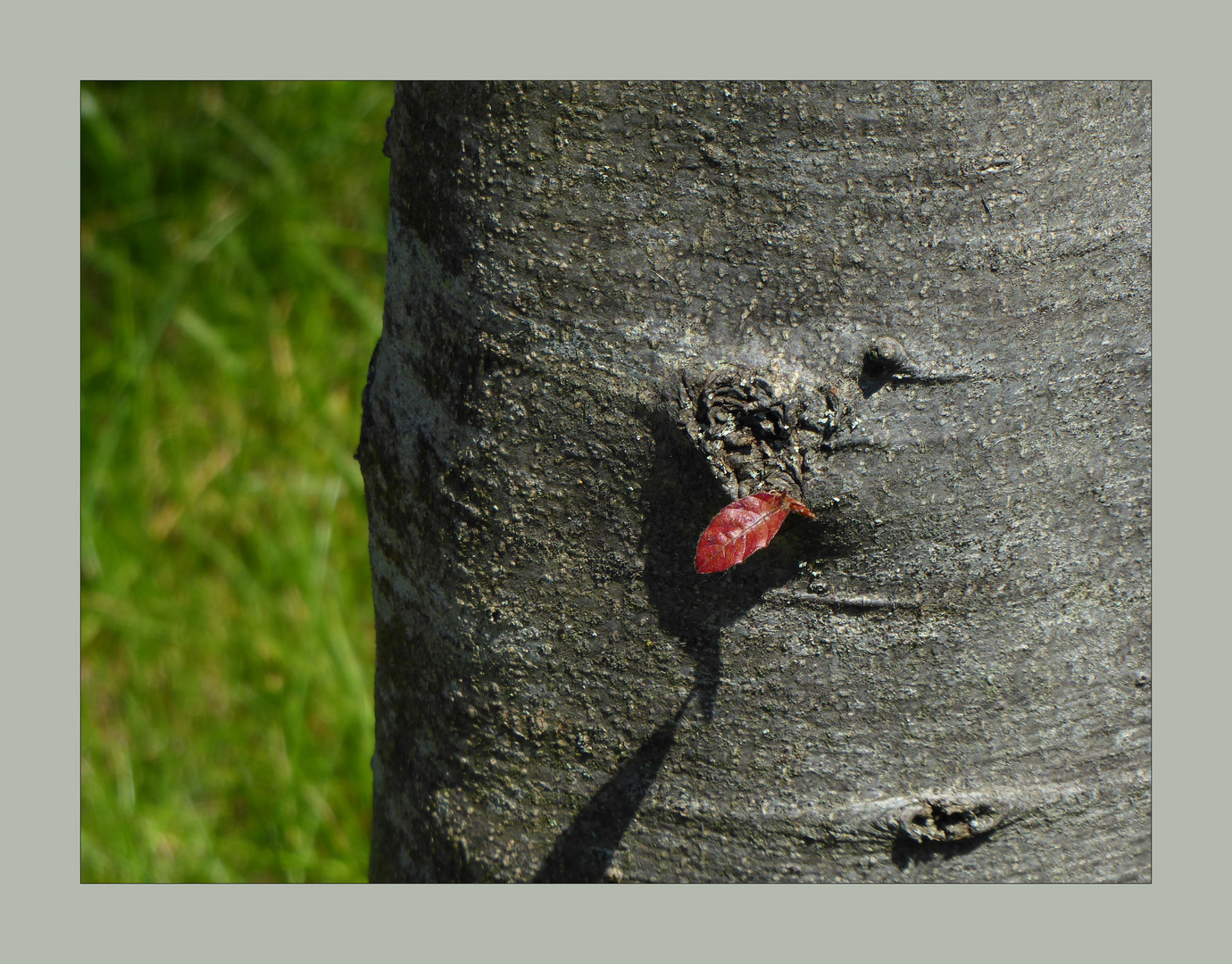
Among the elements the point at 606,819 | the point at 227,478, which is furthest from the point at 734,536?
the point at 227,478

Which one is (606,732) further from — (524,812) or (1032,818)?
(1032,818)

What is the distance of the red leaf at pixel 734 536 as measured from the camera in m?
0.52

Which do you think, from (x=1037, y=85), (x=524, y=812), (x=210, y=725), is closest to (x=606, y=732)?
(x=524, y=812)

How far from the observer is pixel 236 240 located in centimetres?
221

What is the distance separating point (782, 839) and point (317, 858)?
1.35m

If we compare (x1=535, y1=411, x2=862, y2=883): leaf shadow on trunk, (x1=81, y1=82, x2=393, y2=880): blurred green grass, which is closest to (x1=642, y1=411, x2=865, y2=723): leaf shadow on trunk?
(x1=535, y1=411, x2=862, y2=883): leaf shadow on trunk

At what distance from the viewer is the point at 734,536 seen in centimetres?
53

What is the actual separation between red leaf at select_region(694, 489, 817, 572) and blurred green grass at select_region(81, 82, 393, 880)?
140cm

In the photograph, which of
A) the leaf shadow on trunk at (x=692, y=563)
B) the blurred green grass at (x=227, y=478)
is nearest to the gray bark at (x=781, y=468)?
the leaf shadow on trunk at (x=692, y=563)

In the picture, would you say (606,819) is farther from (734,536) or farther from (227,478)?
(227,478)

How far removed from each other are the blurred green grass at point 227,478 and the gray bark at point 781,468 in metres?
1.23

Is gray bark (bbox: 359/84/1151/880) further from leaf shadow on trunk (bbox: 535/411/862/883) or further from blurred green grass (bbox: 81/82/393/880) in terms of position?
blurred green grass (bbox: 81/82/393/880)

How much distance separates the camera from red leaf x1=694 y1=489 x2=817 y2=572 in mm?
525

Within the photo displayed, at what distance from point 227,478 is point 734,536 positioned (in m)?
1.77
